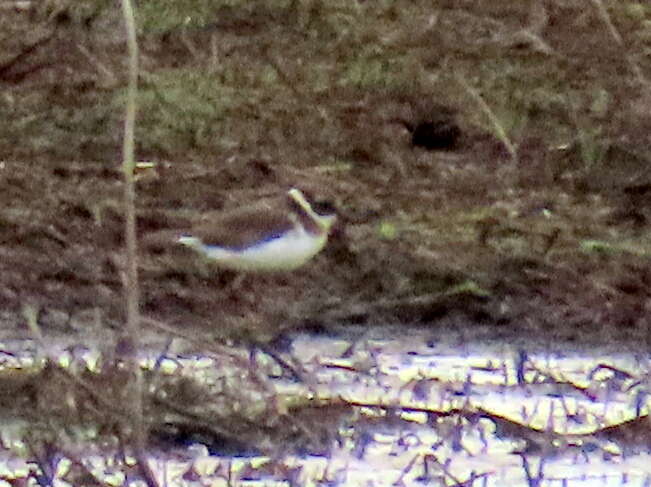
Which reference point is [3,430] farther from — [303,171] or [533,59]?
[533,59]

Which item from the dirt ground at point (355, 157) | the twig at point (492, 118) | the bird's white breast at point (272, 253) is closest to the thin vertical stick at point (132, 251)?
the dirt ground at point (355, 157)

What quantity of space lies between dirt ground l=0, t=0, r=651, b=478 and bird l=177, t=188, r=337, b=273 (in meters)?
0.17

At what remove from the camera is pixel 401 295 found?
8.17m

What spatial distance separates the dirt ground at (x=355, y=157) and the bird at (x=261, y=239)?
0.17m

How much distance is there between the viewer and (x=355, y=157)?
1022cm

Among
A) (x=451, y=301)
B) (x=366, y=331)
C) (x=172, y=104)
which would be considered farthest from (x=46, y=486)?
(x=172, y=104)

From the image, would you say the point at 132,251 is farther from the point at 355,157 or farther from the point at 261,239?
the point at 355,157

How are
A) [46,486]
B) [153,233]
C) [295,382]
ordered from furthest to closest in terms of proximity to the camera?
[153,233], [295,382], [46,486]

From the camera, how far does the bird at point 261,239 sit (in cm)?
806

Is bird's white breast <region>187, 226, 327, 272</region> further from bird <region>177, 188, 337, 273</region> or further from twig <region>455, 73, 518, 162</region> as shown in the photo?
twig <region>455, 73, 518, 162</region>

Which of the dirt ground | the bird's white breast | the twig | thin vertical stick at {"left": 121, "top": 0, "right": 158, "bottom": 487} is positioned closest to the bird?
the bird's white breast

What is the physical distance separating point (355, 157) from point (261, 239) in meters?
2.17

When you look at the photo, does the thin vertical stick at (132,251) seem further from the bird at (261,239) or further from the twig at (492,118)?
the twig at (492,118)

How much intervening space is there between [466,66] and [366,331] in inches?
127
